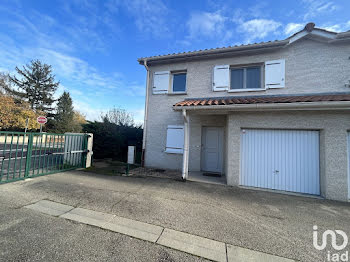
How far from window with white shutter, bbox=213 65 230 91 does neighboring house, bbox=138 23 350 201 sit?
0.14ft

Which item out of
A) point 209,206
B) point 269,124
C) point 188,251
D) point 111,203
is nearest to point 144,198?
point 111,203

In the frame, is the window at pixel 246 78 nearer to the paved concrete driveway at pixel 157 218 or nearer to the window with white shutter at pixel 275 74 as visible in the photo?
the window with white shutter at pixel 275 74

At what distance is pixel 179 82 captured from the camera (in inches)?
291

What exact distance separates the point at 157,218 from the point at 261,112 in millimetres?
4507

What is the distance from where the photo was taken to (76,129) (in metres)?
24.4

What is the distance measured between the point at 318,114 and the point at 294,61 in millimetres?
2893

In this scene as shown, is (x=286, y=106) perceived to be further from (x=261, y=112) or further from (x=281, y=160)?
(x=281, y=160)

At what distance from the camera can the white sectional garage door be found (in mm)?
4305

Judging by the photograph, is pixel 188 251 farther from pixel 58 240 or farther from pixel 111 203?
pixel 111 203

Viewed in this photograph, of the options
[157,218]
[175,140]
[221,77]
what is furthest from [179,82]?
[157,218]

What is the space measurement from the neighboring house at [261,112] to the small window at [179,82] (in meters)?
0.06

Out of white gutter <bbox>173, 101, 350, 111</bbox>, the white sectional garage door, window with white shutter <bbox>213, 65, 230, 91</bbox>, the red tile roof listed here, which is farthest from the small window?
the white sectional garage door

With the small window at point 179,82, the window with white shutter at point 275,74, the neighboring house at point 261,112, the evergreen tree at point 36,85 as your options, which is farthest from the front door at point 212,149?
the evergreen tree at point 36,85

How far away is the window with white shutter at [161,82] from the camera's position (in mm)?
7282
